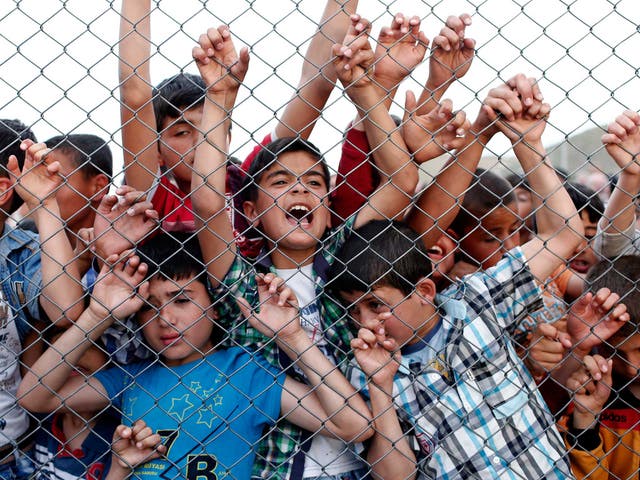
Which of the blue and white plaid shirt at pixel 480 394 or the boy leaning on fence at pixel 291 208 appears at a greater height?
the boy leaning on fence at pixel 291 208

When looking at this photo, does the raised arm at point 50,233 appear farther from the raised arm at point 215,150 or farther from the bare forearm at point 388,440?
the bare forearm at point 388,440

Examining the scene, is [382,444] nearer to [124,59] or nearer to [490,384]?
[490,384]

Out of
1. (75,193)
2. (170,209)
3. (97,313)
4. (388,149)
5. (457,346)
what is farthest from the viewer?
(170,209)

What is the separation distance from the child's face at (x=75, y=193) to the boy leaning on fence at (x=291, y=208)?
573mm

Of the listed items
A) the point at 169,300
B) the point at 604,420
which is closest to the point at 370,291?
the point at 169,300

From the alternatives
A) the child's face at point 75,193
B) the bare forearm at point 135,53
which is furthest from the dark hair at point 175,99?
the bare forearm at point 135,53

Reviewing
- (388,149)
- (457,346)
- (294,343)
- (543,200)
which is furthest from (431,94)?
(294,343)

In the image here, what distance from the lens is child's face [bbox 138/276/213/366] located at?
101 inches

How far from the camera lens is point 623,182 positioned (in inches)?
108

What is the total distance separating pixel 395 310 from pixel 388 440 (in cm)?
42

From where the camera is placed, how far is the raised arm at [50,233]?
238cm

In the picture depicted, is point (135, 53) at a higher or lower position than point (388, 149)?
higher

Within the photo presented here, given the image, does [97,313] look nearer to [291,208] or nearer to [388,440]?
[291,208]

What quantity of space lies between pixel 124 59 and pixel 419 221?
3.93ft
